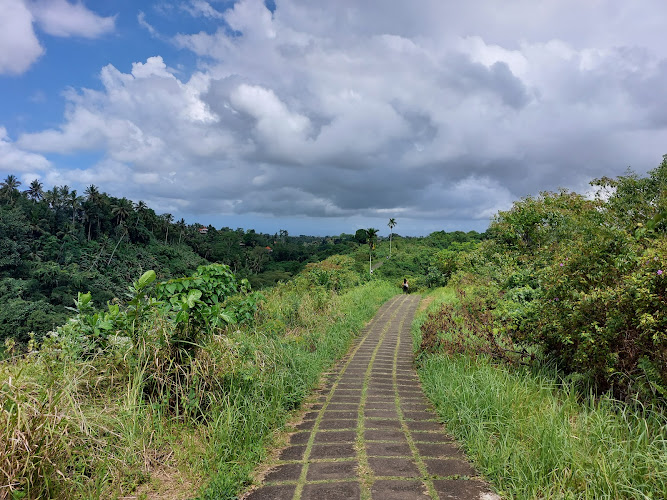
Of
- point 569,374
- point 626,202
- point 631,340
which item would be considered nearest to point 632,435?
point 631,340

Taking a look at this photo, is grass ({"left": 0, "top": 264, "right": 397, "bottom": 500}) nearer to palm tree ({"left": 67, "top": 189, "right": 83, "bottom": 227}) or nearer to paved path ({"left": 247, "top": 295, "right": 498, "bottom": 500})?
paved path ({"left": 247, "top": 295, "right": 498, "bottom": 500})

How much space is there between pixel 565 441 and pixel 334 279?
14605mm

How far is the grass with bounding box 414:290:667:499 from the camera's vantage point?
2.51m

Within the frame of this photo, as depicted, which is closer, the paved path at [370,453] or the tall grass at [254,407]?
the paved path at [370,453]

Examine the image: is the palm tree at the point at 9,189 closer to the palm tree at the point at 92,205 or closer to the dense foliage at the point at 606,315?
the palm tree at the point at 92,205

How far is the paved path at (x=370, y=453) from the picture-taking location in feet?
9.17

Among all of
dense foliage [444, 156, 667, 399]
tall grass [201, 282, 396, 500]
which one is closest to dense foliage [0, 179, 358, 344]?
tall grass [201, 282, 396, 500]

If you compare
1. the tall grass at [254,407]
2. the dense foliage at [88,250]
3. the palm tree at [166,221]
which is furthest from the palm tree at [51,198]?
the tall grass at [254,407]

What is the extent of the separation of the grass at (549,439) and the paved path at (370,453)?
9.2 inches

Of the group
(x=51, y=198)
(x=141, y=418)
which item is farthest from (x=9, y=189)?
(x=141, y=418)

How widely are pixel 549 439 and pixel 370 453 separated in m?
1.37

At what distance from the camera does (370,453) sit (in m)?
3.34

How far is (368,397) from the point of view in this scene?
4.89 m

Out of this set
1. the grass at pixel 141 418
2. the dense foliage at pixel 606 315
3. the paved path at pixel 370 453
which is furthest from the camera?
the dense foliage at pixel 606 315
